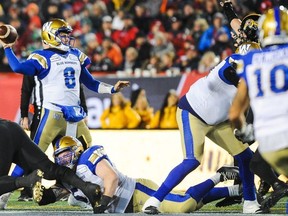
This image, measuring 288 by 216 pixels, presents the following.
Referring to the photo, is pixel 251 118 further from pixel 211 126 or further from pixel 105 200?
pixel 105 200

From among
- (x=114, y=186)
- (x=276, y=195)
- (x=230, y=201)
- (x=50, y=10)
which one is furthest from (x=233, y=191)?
(x=50, y=10)

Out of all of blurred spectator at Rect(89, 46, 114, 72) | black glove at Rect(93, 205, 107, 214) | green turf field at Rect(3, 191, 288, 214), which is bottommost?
green turf field at Rect(3, 191, 288, 214)

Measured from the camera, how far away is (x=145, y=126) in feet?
42.1

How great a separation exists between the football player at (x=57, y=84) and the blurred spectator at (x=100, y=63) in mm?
5670

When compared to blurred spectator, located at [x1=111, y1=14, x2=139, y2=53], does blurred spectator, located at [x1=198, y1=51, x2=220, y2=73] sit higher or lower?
lower

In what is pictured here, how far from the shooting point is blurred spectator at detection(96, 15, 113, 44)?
16109 mm

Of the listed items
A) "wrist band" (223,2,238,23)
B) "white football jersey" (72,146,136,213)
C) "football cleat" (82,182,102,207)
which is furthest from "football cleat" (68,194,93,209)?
"wrist band" (223,2,238,23)

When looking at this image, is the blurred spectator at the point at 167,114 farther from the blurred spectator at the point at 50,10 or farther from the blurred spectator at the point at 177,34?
the blurred spectator at the point at 50,10

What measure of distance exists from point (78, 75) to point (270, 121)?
153 inches

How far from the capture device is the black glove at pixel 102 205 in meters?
→ 8.04

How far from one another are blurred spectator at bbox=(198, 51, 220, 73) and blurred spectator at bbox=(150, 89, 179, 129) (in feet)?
4.78

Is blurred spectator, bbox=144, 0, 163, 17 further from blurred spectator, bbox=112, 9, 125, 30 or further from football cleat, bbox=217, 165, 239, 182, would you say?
football cleat, bbox=217, 165, 239, 182

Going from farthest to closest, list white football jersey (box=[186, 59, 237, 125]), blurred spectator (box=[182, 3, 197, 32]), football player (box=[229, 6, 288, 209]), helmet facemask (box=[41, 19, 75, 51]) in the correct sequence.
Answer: blurred spectator (box=[182, 3, 197, 32])
helmet facemask (box=[41, 19, 75, 51])
white football jersey (box=[186, 59, 237, 125])
football player (box=[229, 6, 288, 209])

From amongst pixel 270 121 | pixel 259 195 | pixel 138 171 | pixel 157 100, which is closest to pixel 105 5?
pixel 157 100
